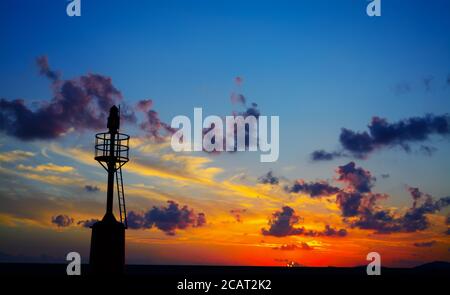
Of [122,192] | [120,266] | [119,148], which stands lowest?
[120,266]

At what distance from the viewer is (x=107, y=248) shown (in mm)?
38344

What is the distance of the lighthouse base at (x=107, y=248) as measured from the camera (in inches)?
1502

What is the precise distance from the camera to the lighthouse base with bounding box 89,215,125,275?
38.2m

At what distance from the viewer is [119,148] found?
4078 centimetres

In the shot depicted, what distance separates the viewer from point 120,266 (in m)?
38.7

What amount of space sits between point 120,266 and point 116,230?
2754 mm
